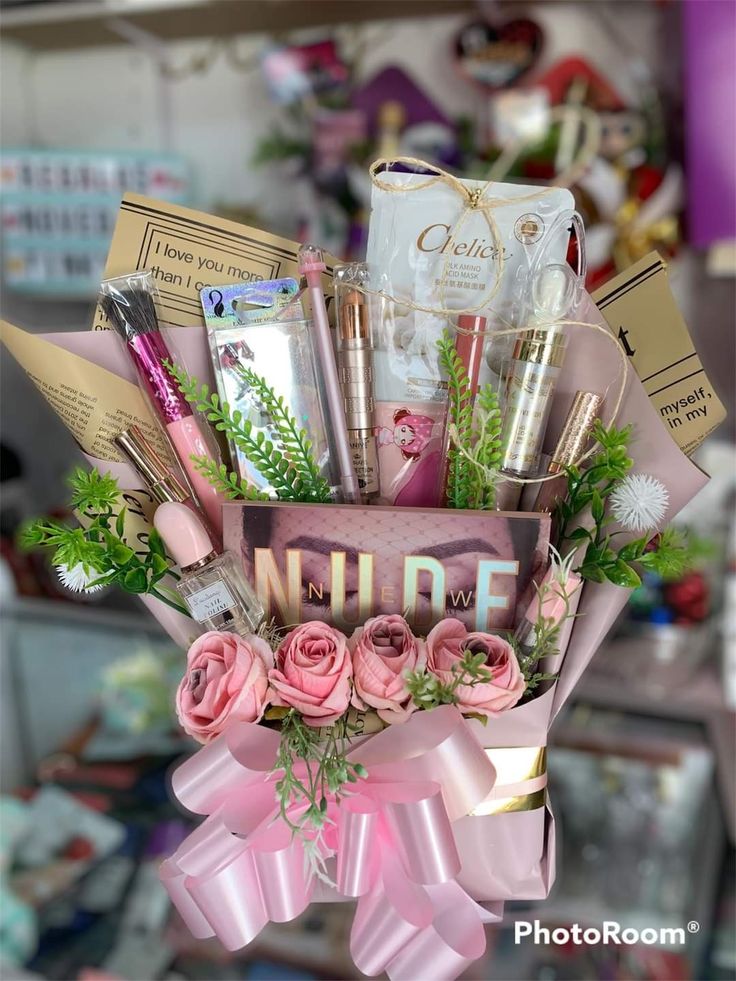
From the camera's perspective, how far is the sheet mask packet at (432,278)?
1.54 feet

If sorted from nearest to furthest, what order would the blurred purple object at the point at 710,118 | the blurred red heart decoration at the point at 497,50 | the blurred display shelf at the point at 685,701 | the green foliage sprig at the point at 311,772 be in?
the green foliage sprig at the point at 311,772, the blurred purple object at the point at 710,118, the blurred display shelf at the point at 685,701, the blurred red heart decoration at the point at 497,50

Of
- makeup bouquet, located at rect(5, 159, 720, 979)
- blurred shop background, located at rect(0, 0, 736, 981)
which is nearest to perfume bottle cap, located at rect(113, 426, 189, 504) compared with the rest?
makeup bouquet, located at rect(5, 159, 720, 979)

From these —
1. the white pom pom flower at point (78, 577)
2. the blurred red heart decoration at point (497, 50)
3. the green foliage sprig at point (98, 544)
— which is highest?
the blurred red heart decoration at point (497, 50)

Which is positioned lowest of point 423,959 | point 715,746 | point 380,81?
point 715,746

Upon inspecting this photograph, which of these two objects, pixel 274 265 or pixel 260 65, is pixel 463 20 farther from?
pixel 274 265

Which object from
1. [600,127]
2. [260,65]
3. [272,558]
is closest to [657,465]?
[272,558]

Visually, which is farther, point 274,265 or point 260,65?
point 260,65

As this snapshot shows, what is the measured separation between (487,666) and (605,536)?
0.12m

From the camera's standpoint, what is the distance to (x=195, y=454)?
0.47 metres

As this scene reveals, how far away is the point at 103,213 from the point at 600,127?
3.11 feet

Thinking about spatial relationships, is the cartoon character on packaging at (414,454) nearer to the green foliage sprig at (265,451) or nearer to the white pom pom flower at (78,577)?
the green foliage sprig at (265,451)

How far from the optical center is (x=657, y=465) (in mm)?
455

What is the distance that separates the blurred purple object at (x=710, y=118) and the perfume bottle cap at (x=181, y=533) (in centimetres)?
89

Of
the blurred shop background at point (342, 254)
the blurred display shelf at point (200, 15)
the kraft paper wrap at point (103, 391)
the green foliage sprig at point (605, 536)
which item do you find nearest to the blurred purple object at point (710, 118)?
the blurred shop background at point (342, 254)
